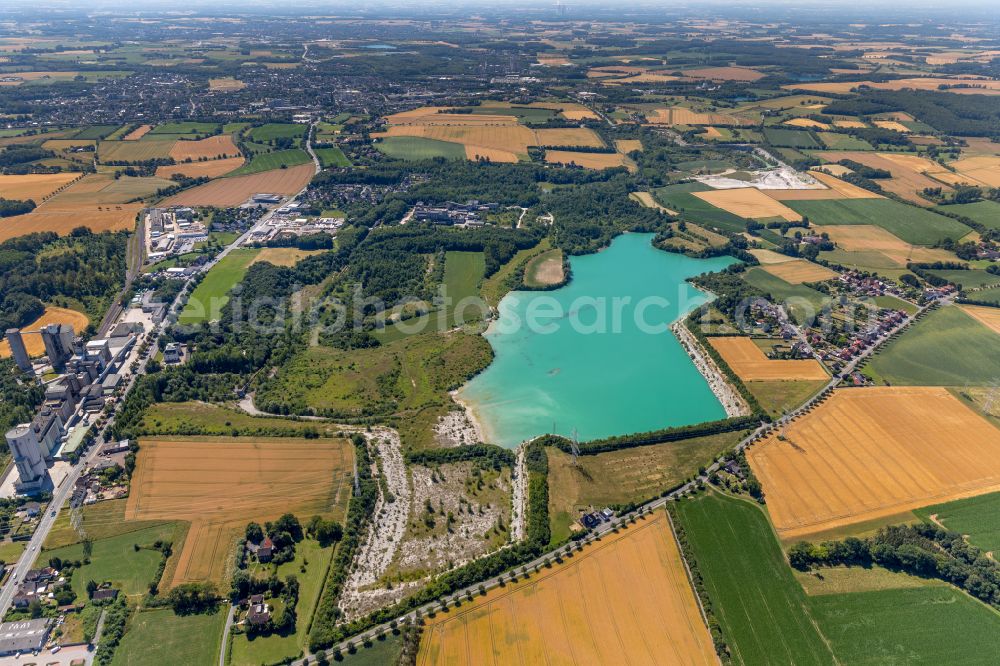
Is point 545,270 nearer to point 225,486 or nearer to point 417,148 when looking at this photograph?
point 225,486

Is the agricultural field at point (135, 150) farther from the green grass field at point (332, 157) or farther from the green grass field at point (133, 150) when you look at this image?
the green grass field at point (332, 157)

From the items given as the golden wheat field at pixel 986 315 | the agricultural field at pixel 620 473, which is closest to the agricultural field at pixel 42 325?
the agricultural field at pixel 620 473

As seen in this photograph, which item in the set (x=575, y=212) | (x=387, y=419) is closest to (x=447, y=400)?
(x=387, y=419)

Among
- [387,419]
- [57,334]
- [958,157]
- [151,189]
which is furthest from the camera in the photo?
[958,157]

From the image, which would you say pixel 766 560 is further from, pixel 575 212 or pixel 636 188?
pixel 636 188

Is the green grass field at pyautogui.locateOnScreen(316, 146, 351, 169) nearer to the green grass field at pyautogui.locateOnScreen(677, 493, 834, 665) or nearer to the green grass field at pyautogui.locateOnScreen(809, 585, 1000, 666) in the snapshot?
the green grass field at pyautogui.locateOnScreen(677, 493, 834, 665)

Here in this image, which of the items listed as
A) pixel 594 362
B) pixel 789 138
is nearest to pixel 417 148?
pixel 789 138
